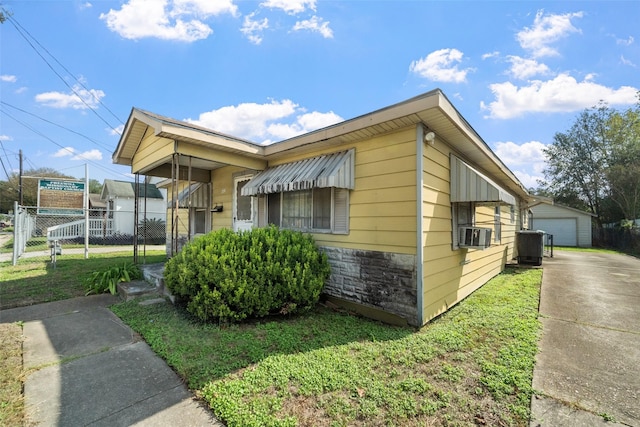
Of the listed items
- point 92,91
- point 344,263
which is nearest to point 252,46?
point 344,263

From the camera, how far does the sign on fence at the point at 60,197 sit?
8.91 m

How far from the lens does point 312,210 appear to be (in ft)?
17.3

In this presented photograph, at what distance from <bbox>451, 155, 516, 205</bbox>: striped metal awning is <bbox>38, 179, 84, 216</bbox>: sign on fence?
11460 millimetres

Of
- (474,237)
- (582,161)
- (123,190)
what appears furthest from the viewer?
(582,161)

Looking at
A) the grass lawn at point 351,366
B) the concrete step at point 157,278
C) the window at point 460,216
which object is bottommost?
the grass lawn at point 351,366

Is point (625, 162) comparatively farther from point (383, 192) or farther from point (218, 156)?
point (218, 156)

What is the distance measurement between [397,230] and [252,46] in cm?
710

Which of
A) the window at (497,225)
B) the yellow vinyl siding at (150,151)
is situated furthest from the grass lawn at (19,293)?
the window at (497,225)

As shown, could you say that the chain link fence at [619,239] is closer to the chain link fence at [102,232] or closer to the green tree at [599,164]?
the green tree at [599,164]

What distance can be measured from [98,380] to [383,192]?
3.89m

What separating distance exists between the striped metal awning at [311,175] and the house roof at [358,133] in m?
0.28

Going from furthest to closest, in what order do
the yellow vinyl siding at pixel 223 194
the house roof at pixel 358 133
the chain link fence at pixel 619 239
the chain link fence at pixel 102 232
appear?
the chain link fence at pixel 619 239 → the chain link fence at pixel 102 232 → the yellow vinyl siding at pixel 223 194 → the house roof at pixel 358 133

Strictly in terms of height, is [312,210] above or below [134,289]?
above

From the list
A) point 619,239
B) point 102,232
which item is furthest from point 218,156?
point 619,239
